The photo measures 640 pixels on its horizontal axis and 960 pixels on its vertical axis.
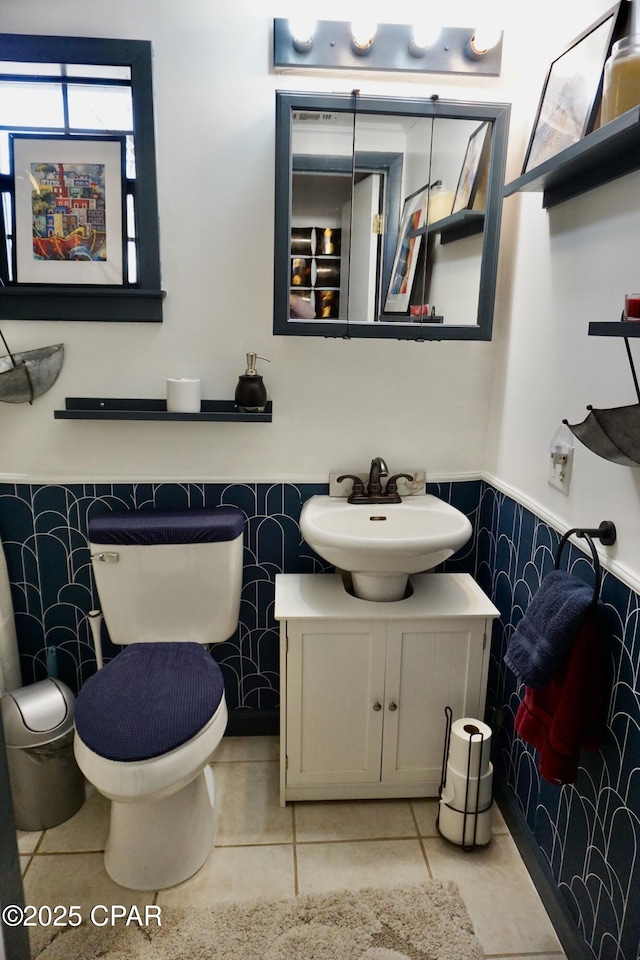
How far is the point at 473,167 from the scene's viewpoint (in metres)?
1.96

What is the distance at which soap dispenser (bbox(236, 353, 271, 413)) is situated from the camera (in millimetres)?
2049

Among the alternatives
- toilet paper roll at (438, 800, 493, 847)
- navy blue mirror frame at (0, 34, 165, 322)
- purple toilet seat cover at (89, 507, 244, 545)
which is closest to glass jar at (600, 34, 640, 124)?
navy blue mirror frame at (0, 34, 165, 322)

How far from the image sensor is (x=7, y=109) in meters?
1.95

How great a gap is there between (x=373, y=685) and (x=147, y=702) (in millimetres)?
660

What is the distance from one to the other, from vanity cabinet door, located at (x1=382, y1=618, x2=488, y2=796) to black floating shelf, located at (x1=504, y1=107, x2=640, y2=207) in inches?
45.9

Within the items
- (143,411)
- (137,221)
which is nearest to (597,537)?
(143,411)

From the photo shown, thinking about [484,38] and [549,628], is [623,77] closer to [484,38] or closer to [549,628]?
[484,38]

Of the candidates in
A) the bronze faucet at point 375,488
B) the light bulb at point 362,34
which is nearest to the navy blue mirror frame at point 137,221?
the light bulb at point 362,34

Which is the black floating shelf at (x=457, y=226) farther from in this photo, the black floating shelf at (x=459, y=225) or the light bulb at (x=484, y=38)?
the light bulb at (x=484, y=38)

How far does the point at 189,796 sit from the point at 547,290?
1660 mm

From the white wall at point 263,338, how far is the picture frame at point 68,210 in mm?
141

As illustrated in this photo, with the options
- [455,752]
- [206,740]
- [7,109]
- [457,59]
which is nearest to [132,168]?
[7,109]

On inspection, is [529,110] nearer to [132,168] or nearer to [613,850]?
[132,168]

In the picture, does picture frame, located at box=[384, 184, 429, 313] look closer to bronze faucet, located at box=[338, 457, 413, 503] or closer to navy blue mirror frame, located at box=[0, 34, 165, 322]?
bronze faucet, located at box=[338, 457, 413, 503]
